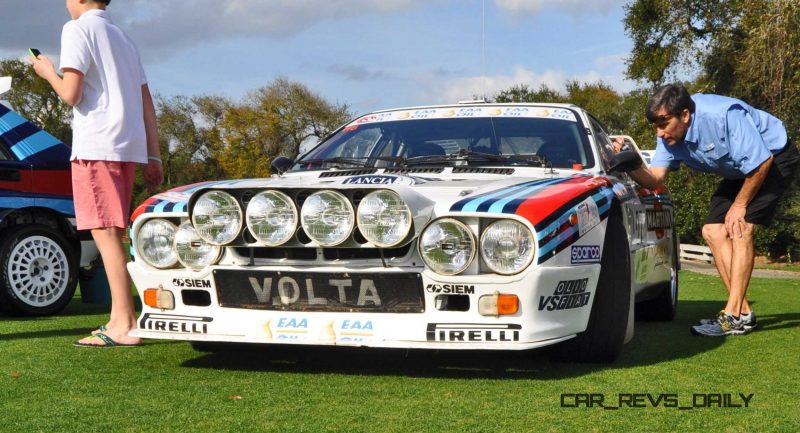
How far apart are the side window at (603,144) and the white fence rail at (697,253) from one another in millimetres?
15848

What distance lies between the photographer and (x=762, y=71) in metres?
17.3

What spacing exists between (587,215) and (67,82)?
266cm

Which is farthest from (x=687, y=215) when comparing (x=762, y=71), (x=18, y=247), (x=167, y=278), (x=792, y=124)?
(x=167, y=278)

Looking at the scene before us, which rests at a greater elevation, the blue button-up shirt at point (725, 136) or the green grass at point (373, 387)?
the blue button-up shirt at point (725, 136)

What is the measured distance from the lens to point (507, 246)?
3.97 m

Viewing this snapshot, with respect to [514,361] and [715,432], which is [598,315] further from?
[715,432]

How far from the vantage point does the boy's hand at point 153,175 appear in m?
5.52

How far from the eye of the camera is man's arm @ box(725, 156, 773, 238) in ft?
19.5

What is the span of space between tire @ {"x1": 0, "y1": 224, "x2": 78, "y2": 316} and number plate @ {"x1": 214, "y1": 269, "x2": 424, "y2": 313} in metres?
3.06

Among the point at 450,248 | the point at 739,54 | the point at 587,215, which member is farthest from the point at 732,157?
the point at 739,54

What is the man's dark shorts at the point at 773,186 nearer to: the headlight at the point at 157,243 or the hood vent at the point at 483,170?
the hood vent at the point at 483,170

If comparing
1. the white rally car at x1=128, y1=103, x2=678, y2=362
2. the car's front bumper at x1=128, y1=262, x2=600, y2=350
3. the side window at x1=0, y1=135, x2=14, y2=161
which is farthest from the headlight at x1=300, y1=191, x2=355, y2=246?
the side window at x1=0, y1=135, x2=14, y2=161

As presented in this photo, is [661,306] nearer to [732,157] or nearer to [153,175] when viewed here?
[732,157]

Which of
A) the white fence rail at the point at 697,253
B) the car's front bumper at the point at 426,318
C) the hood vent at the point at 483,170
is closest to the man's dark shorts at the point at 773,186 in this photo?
the hood vent at the point at 483,170
